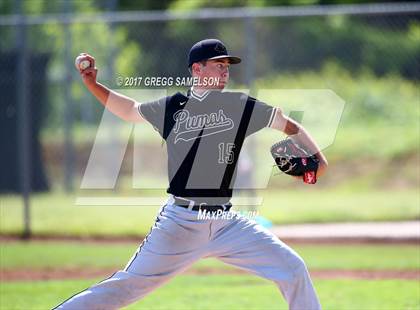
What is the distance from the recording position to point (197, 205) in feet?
19.5

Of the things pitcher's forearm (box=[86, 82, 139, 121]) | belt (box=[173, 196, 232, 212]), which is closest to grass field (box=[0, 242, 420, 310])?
belt (box=[173, 196, 232, 212])

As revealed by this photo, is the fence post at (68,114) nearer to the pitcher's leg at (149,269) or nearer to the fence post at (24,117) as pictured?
the fence post at (24,117)

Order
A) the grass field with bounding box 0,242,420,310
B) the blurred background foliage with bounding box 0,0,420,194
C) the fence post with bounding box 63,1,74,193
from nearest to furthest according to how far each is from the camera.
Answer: the grass field with bounding box 0,242,420,310 → the fence post with bounding box 63,1,74,193 → the blurred background foliage with bounding box 0,0,420,194

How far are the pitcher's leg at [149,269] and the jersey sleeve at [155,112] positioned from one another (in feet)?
2.23

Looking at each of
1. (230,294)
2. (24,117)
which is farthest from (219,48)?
(24,117)

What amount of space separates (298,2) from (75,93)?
1485 cm

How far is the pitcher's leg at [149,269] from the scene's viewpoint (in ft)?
18.7

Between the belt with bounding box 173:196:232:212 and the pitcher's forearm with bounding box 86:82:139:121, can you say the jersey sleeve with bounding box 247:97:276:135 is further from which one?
the pitcher's forearm with bounding box 86:82:139:121

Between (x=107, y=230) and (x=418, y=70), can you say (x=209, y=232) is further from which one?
(x=418, y=70)

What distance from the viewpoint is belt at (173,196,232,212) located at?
19.5 ft

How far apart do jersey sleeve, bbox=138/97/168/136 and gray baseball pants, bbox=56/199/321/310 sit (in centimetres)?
60

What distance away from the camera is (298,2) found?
1304 inches

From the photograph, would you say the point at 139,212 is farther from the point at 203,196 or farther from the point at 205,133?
the point at 203,196

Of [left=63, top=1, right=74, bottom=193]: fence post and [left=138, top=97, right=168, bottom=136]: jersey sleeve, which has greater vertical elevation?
[left=138, top=97, right=168, bottom=136]: jersey sleeve
